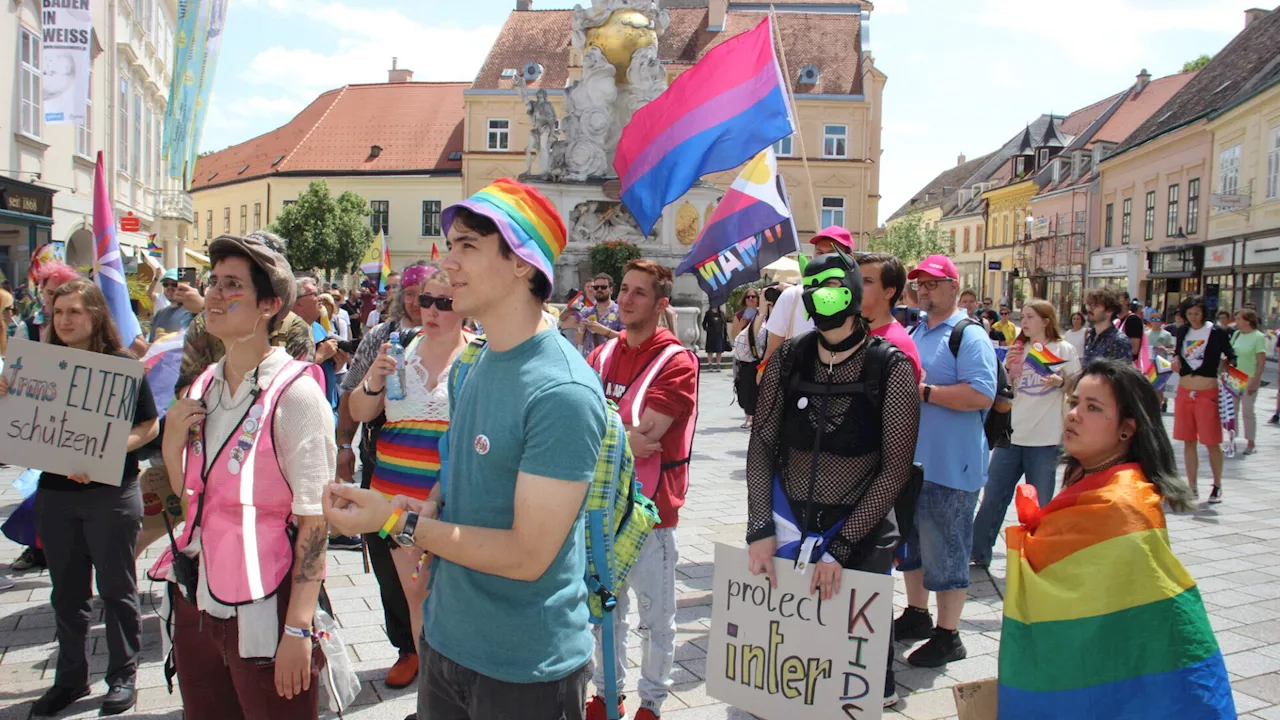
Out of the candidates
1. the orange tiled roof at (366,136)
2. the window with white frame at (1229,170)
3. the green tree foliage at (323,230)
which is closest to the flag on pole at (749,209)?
the window with white frame at (1229,170)

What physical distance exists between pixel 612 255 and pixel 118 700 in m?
22.9

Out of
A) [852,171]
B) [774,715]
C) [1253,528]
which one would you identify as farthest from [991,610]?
[852,171]

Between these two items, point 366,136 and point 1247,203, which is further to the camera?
point 366,136

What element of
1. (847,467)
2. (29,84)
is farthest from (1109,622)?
(29,84)

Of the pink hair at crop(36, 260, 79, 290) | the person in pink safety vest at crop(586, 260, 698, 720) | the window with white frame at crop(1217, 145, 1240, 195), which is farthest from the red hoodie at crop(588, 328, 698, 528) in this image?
Result: the window with white frame at crop(1217, 145, 1240, 195)

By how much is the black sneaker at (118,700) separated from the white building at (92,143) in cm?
1053

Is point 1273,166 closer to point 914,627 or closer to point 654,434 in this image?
point 914,627

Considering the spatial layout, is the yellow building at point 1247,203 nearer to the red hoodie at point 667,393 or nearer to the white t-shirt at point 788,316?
the white t-shirt at point 788,316

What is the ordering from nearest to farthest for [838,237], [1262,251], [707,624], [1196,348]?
[838,237]
[707,624]
[1196,348]
[1262,251]

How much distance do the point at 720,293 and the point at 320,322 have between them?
406cm

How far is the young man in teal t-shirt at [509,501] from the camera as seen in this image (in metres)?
2.11

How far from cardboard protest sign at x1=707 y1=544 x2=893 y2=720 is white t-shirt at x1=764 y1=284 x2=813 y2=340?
3255mm

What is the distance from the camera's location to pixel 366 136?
5781 centimetres

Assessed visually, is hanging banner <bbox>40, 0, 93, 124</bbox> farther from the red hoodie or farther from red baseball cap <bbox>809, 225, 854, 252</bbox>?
red baseball cap <bbox>809, 225, 854, 252</bbox>
